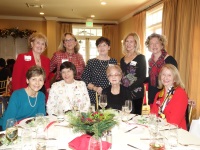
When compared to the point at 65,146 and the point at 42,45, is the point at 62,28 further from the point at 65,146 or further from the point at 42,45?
the point at 65,146

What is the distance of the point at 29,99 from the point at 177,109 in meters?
1.69

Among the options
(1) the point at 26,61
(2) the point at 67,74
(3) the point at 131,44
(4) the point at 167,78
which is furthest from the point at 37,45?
(4) the point at 167,78

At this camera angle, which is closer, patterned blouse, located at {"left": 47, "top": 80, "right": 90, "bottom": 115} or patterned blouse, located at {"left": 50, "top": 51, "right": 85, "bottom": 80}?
patterned blouse, located at {"left": 47, "top": 80, "right": 90, "bottom": 115}

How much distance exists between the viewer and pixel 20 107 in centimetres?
241

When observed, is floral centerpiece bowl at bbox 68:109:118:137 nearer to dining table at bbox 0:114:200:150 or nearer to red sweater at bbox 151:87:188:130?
dining table at bbox 0:114:200:150

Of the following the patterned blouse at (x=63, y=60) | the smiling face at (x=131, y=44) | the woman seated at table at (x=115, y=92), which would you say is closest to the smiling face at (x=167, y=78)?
the woman seated at table at (x=115, y=92)

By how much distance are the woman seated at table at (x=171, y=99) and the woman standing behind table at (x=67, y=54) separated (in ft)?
5.38

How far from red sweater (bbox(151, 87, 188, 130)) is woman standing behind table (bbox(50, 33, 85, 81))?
6.22 feet

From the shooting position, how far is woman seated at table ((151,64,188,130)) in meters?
2.28

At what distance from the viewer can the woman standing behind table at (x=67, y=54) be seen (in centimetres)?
366

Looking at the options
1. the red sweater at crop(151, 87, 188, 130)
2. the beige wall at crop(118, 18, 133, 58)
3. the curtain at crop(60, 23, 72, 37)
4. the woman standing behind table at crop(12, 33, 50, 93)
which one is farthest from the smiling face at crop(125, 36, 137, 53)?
the curtain at crop(60, 23, 72, 37)

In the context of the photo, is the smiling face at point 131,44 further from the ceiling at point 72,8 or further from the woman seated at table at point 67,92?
the ceiling at point 72,8

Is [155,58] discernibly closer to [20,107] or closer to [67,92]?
[67,92]

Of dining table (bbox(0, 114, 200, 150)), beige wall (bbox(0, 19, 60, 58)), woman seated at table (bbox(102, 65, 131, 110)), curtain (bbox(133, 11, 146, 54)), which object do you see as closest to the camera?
dining table (bbox(0, 114, 200, 150))
